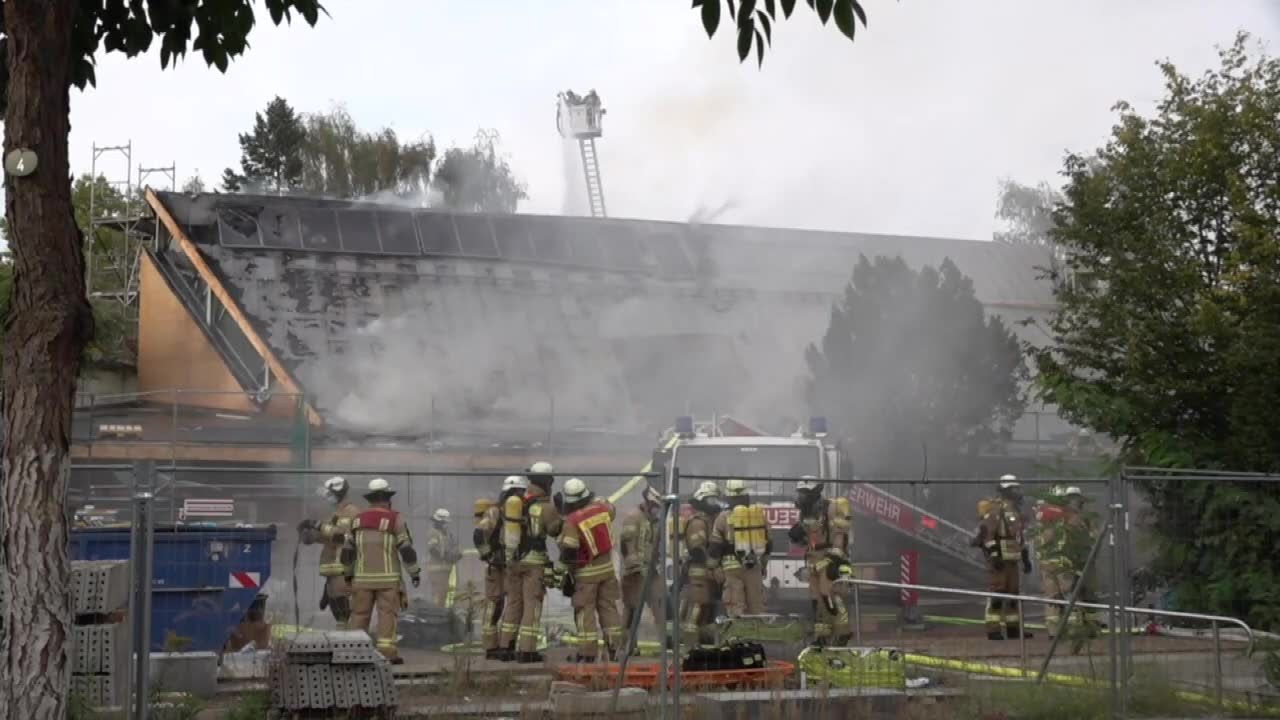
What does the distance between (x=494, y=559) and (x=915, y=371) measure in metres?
15.1

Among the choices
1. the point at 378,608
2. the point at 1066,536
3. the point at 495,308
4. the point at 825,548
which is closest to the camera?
the point at 1066,536

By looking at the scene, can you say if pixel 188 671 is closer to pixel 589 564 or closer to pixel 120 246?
pixel 589 564

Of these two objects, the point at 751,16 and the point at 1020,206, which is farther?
the point at 1020,206

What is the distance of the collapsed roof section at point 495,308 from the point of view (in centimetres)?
2952

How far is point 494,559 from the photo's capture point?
41.7 ft

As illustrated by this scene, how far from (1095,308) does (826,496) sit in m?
3.32

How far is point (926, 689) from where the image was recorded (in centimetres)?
975

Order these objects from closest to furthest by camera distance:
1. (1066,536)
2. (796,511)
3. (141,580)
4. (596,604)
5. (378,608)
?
(141,580), (1066,536), (378,608), (596,604), (796,511)

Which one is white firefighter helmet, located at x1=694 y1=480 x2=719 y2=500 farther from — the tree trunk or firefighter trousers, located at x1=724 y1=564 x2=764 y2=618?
the tree trunk

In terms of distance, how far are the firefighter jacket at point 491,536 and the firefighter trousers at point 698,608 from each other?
63.8 inches

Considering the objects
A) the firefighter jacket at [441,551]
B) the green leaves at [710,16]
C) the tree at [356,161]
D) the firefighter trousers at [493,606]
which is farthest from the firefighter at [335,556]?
the tree at [356,161]

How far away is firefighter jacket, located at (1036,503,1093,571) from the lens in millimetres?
10938

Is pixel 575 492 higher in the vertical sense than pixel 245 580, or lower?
higher

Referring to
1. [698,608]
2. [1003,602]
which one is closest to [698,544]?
[698,608]
